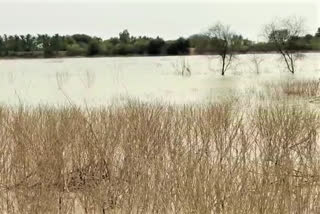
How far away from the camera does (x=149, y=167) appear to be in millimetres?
3881

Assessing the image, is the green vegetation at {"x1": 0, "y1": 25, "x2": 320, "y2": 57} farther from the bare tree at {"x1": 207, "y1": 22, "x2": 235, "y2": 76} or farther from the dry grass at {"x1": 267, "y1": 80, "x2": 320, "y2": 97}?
the dry grass at {"x1": 267, "y1": 80, "x2": 320, "y2": 97}

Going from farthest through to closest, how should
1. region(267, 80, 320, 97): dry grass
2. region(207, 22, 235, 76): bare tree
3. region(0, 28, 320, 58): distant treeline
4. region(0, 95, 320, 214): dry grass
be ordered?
region(0, 28, 320, 58): distant treeline
region(207, 22, 235, 76): bare tree
region(267, 80, 320, 97): dry grass
region(0, 95, 320, 214): dry grass

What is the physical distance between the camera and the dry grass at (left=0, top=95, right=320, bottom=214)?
3070 millimetres

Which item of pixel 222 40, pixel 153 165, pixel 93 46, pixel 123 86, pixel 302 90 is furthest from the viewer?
pixel 93 46

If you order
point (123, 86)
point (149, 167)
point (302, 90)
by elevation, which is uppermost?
→ point (149, 167)

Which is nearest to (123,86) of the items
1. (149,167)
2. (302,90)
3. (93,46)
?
(302,90)

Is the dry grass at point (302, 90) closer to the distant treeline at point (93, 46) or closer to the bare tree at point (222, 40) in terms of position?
the bare tree at point (222, 40)

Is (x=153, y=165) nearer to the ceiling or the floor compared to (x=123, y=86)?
nearer to the ceiling

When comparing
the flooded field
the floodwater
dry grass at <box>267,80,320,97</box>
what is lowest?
the floodwater

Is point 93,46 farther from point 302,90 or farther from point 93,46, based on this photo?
point 302,90

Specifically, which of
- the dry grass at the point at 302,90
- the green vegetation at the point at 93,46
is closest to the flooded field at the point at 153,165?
the dry grass at the point at 302,90

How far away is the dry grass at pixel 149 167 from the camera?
3.07m

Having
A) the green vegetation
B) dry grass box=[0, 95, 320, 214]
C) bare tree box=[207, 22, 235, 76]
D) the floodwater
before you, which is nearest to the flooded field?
dry grass box=[0, 95, 320, 214]

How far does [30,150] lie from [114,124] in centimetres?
150
